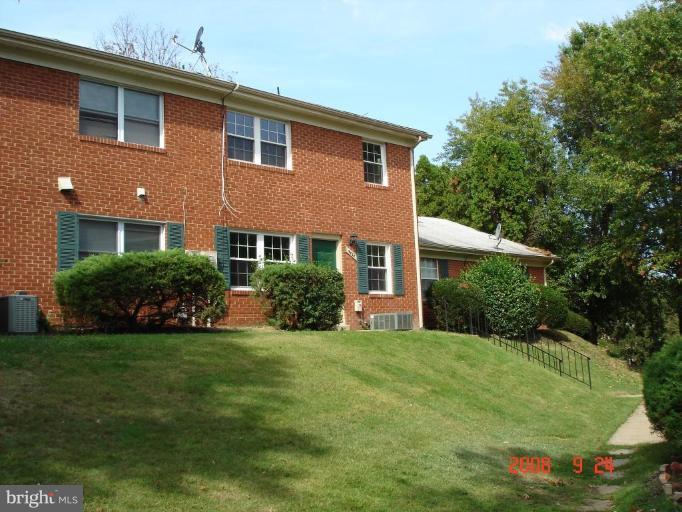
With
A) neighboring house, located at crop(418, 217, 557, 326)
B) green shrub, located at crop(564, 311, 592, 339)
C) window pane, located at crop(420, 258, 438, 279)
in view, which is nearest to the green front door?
neighboring house, located at crop(418, 217, 557, 326)

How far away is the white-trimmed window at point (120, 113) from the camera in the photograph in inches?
553

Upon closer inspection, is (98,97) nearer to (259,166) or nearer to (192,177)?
(192,177)

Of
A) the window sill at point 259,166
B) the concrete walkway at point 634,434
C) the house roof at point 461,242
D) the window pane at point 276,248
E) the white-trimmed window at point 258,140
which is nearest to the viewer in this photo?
the concrete walkway at point 634,434

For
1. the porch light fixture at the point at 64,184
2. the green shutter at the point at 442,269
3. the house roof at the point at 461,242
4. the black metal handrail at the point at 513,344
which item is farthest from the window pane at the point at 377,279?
the porch light fixture at the point at 64,184

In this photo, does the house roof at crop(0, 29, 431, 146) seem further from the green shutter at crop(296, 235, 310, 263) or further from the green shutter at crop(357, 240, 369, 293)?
the green shutter at crop(357, 240, 369, 293)

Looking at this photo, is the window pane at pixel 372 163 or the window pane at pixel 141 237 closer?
the window pane at pixel 141 237

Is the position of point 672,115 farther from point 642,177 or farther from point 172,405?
point 172,405

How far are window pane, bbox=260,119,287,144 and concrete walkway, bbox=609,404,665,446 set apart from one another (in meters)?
10.3

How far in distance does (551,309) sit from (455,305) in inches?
242

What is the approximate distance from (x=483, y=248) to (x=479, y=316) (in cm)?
615

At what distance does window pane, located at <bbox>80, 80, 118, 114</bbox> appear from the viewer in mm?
13984

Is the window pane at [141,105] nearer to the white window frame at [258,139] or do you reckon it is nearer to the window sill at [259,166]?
the white window frame at [258,139]

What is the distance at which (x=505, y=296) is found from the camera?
68.7 feet

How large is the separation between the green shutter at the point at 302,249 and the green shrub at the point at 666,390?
32.2 feet
